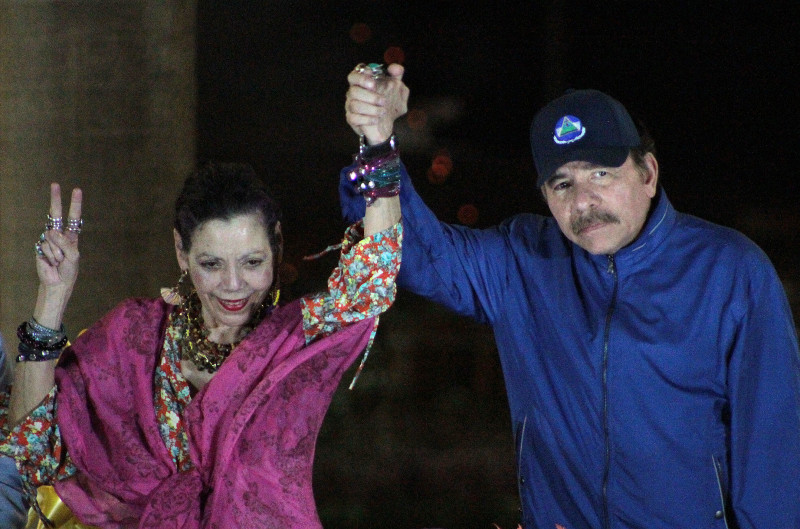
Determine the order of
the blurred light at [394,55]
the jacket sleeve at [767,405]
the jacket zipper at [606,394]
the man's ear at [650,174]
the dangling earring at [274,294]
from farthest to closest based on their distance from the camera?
the blurred light at [394,55] < the dangling earring at [274,294] < the man's ear at [650,174] < the jacket zipper at [606,394] < the jacket sleeve at [767,405]

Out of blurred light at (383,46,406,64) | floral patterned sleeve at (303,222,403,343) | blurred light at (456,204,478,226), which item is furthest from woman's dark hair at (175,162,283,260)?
blurred light at (456,204,478,226)

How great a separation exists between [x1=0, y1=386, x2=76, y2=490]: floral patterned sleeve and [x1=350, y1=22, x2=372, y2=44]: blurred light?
7.48ft

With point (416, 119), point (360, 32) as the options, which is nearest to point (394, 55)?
point (360, 32)

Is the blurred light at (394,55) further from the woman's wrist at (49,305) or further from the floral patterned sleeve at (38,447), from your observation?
the floral patterned sleeve at (38,447)

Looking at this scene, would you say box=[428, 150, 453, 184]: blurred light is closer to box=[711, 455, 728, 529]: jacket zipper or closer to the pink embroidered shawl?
the pink embroidered shawl

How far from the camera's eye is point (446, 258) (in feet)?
8.51

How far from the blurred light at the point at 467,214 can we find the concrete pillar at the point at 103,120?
4.19 feet

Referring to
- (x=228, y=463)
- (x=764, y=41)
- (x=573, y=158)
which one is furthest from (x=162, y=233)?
(x=764, y=41)

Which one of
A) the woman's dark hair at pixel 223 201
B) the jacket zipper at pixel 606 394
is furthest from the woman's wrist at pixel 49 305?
the jacket zipper at pixel 606 394

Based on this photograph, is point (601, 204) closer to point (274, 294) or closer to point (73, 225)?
point (274, 294)

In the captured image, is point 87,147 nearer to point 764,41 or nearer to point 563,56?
point 563,56

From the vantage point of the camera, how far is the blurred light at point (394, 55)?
14.6 feet

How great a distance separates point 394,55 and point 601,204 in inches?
88.2

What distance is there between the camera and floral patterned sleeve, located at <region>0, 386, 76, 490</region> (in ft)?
8.96
